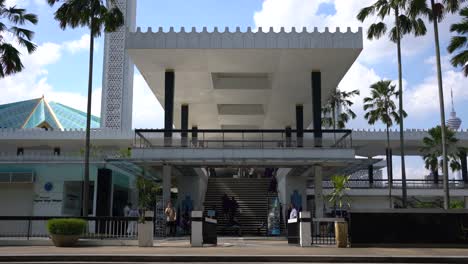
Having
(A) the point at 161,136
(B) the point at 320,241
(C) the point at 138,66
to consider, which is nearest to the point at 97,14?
(C) the point at 138,66

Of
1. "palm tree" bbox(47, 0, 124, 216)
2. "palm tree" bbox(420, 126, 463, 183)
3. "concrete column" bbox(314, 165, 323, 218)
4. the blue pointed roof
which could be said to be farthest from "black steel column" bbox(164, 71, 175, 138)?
the blue pointed roof

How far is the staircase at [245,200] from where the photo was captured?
94.1 feet

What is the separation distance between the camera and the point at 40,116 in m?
68.8

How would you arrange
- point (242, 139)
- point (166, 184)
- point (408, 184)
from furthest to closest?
point (408, 184), point (166, 184), point (242, 139)

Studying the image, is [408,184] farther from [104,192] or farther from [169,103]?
[169,103]

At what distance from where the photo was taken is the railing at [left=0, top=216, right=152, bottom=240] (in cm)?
1984

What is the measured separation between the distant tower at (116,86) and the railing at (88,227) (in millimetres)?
38394

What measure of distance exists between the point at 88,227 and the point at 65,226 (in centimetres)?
152

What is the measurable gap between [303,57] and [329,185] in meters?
23.8

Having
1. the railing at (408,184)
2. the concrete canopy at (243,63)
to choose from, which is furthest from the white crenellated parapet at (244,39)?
the railing at (408,184)

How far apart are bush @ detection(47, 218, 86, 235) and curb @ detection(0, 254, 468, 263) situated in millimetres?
4028

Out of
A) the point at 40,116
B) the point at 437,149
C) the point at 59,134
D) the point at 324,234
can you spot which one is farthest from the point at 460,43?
the point at 40,116

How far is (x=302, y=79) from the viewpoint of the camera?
30.1 meters

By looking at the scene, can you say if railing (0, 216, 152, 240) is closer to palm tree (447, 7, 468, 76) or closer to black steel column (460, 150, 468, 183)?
palm tree (447, 7, 468, 76)
